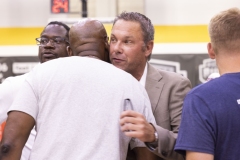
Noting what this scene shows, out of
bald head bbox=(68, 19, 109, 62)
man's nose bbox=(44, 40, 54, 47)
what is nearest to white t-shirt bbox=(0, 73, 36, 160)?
bald head bbox=(68, 19, 109, 62)

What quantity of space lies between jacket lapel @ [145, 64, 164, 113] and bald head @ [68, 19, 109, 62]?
48 centimetres

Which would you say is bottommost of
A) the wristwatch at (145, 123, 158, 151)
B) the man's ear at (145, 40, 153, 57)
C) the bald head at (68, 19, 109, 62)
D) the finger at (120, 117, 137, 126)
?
the wristwatch at (145, 123, 158, 151)

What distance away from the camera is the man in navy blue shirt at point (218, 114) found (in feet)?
7.76

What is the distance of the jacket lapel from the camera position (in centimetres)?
326

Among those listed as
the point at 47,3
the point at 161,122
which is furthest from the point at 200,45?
the point at 161,122

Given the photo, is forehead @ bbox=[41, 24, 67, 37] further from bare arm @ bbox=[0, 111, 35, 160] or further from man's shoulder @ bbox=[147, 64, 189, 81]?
bare arm @ bbox=[0, 111, 35, 160]

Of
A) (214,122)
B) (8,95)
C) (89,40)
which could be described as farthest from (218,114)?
(8,95)

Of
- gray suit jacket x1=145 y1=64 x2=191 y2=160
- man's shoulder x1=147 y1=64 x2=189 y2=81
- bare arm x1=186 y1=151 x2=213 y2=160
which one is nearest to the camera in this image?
bare arm x1=186 y1=151 x2=213 y2=160

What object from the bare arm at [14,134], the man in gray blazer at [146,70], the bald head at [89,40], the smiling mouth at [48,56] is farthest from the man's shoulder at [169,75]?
the bare arm at [14,134]

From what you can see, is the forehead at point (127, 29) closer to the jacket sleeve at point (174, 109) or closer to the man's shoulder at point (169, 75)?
the man's shoulder at point (169, 75)

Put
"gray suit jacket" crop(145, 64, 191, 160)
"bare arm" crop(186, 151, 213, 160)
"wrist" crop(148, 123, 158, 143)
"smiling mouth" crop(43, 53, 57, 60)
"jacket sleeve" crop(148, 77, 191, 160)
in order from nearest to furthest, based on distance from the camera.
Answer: "bare arm" crop(186, 151, 213, 160) < "wrist" crop(148, 123, 158, 143) < "jacket sleeve" crop(148, 77, 191, 160) < "gray suit jacket" crop(145, 64, 191, 160) < "smiling mouth" crop(43, 53, 57, 60)

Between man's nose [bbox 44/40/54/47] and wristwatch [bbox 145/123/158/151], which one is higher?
man's nose [bbox 44/40/54/47]

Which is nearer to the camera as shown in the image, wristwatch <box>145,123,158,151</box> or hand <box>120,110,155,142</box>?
hand <box>120,110,155,142</box>

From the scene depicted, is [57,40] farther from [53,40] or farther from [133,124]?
[133,124]
